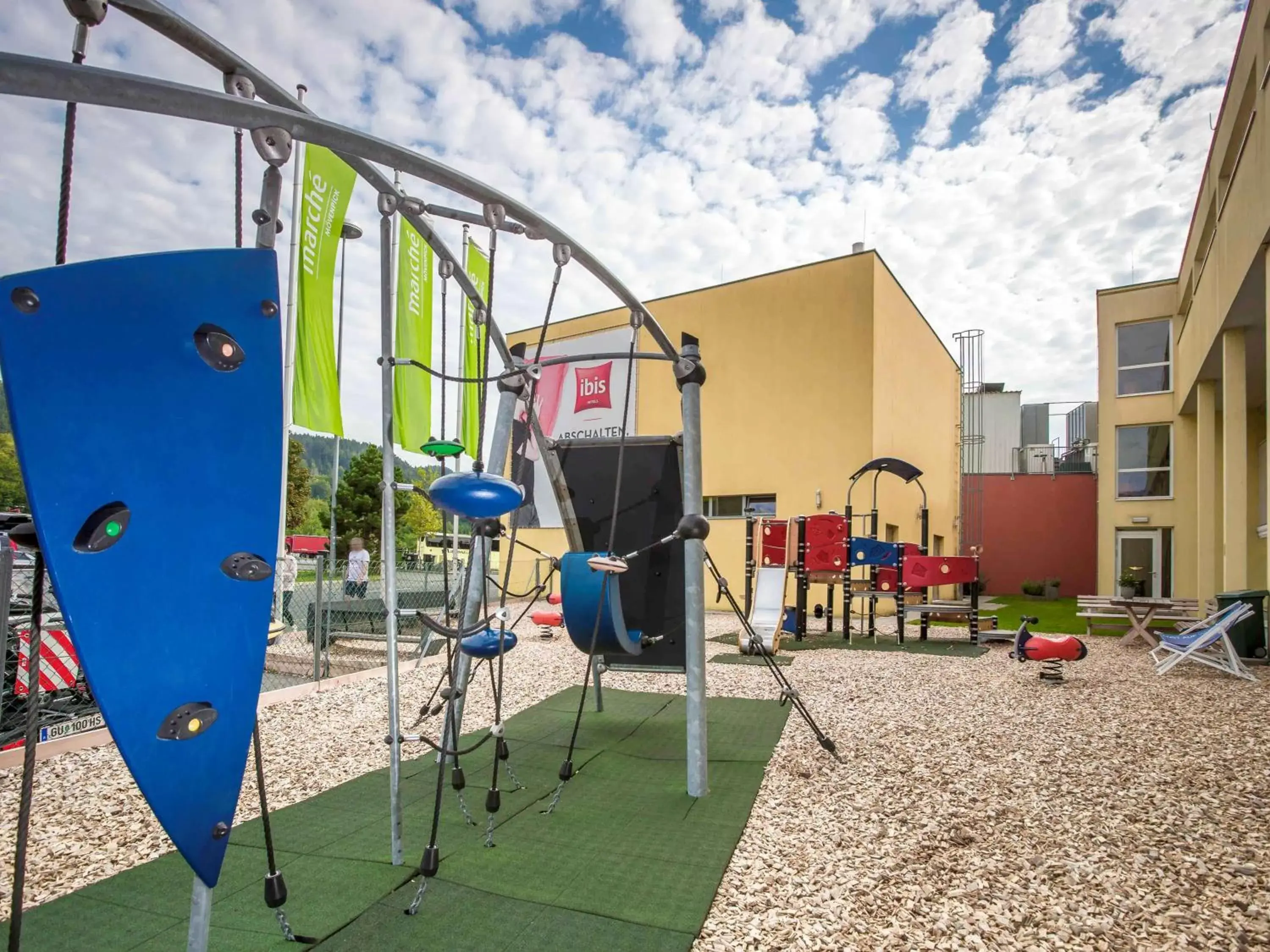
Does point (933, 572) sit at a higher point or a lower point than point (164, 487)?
lower

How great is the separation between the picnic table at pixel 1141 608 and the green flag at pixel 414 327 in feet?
28.6

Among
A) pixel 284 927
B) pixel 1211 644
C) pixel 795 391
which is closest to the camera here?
pixel 284 927

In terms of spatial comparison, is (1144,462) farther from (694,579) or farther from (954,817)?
(694,579)

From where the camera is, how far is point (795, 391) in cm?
1354

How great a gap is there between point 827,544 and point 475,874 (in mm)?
7358

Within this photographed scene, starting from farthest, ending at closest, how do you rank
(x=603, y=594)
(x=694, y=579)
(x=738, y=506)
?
(x=738, y=506) → (x=694, y=579) → (x=603, y=594)

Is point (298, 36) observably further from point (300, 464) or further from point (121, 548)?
point (300, 464)

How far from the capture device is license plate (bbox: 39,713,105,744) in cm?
410

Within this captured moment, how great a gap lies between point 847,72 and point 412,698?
666 cm

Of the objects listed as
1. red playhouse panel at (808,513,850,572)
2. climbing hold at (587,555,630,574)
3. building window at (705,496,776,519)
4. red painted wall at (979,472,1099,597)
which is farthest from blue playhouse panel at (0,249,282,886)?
red painted wall at (979,472,1099,597)

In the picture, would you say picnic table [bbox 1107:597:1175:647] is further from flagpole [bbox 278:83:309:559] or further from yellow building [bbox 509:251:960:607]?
flagpole [bbox 278:83:309:559]

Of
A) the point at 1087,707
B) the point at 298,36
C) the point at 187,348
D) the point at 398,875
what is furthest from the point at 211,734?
the point at 1087,707

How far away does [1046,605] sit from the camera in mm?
16688

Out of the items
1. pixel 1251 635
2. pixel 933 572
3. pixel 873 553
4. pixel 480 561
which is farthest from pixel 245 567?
pixel 1251 635
